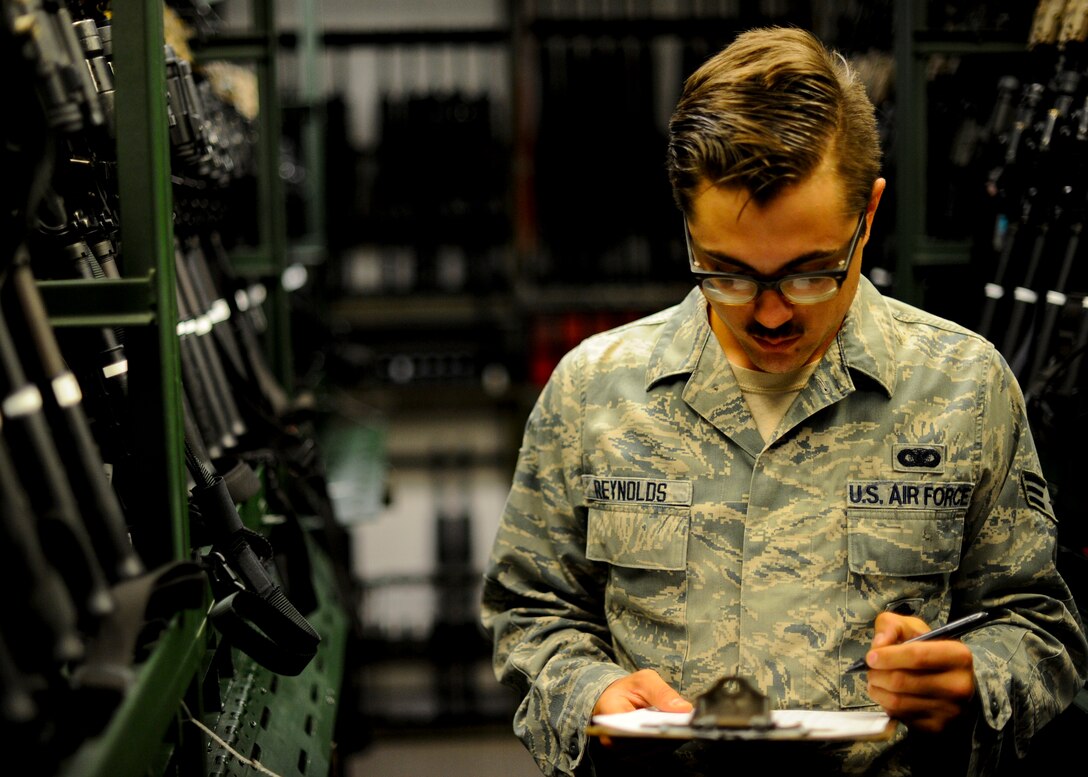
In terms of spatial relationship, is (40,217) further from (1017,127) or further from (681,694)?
(1017,127)

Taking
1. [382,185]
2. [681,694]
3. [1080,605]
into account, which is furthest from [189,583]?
[382,185]

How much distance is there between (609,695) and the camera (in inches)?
57.9

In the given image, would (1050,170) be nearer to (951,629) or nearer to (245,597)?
(951,629)

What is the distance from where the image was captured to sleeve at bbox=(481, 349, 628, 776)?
1.61 metres

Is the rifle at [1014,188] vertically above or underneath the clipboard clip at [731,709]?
above

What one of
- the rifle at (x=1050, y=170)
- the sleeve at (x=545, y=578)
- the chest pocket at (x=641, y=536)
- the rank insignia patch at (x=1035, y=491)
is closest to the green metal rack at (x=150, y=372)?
the sleeve at (x=545, y=578)

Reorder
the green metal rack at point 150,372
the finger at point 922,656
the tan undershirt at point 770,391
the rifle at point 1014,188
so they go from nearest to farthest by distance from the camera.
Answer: the green metal rack at point 150,372 → the finger at point 922,656 → the tan undershirt at point 770,391 → the rifle at point 1014,188

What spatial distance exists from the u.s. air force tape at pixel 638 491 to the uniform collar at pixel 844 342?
146 millimetres

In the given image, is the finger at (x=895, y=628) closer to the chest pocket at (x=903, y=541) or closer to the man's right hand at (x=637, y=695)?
the chest pocket at (x=903, y=541)

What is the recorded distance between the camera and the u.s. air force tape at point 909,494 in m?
1.54

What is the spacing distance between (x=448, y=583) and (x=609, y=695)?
3.67m

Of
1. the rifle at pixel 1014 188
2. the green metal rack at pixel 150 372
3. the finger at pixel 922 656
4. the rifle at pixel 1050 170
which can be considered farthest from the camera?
the rifle at pixel 1014 188

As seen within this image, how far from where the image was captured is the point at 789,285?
143cm

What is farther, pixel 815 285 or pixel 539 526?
pixel 539 526
